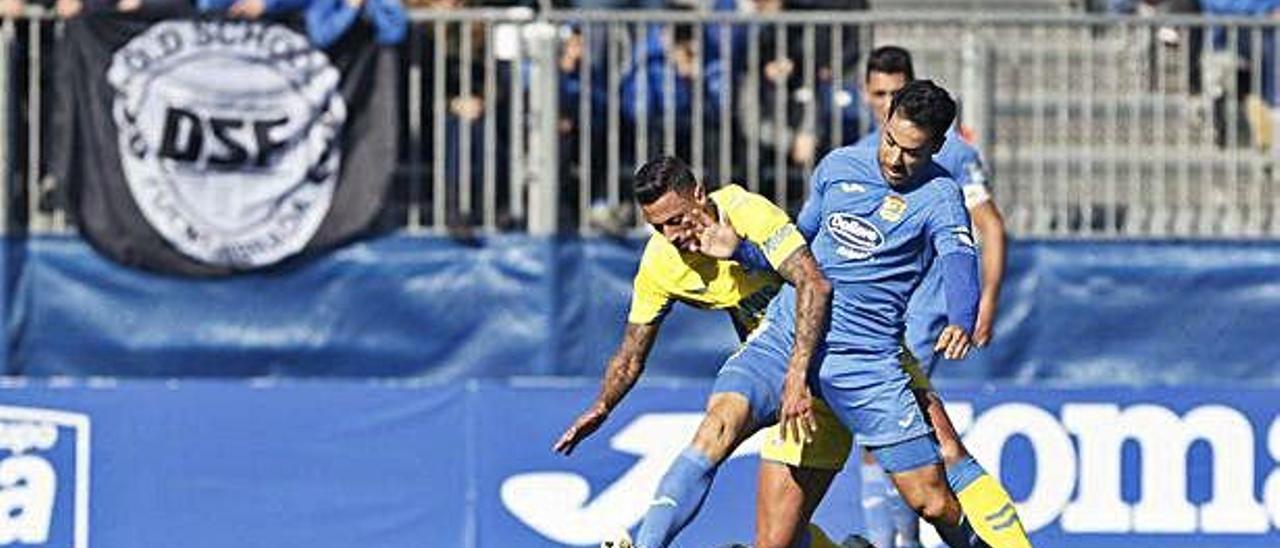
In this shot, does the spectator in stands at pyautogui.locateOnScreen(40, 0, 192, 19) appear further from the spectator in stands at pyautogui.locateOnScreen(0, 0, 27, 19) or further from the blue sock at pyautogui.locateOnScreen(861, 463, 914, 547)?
the blue sock at pyautogui.locateOnScreen(861, 463, 914, 547)

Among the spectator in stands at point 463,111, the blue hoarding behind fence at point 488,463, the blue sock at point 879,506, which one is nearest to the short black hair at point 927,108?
the blue sock at point 879,506

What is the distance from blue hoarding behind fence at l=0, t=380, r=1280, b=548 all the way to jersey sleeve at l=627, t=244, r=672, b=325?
2313 mm

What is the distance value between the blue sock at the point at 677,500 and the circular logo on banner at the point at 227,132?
4.67m

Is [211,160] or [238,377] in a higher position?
[211,160]

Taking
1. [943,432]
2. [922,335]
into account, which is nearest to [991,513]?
[943,432]

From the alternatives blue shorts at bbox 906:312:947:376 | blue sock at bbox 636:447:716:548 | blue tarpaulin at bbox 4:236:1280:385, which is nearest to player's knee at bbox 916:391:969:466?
blue sock at bbox 636:447:716:548

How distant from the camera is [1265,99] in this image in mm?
15359

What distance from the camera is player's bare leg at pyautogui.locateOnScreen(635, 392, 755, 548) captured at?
34.5ft

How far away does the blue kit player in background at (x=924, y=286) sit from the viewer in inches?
468

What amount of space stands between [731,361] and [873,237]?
2.59ft

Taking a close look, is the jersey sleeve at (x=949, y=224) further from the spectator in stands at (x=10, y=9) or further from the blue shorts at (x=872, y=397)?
the spectator in stands at (x=10, y=9)

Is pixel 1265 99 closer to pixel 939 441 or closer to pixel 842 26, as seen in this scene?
pixel 842 26

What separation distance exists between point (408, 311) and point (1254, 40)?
4.62 m

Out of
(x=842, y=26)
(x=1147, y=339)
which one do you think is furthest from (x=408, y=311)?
(x=1147, y=339)
